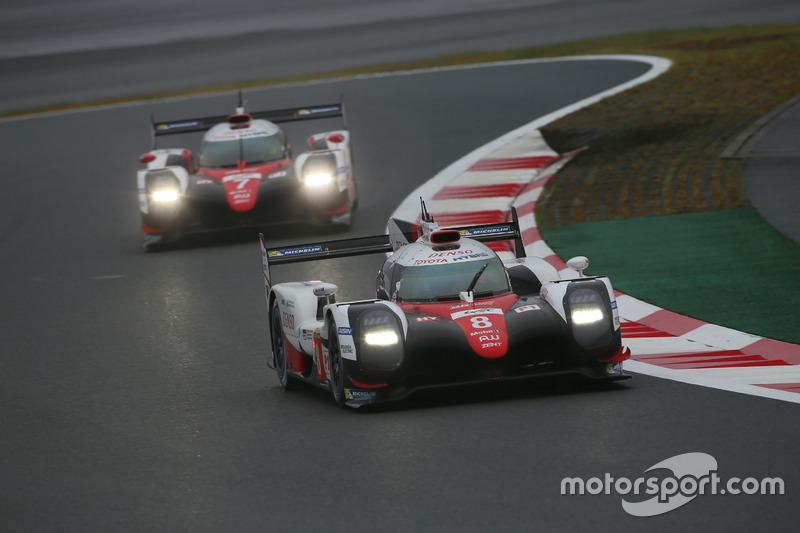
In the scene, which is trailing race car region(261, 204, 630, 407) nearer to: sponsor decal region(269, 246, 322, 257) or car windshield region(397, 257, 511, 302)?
car windshield region(397, 257, 511, 302)

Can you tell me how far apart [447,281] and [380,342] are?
3.27 ft

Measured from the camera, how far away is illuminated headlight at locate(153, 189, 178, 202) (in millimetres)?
16562

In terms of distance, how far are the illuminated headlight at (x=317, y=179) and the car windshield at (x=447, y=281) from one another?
7.39 meters

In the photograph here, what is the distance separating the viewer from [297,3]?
51812mm

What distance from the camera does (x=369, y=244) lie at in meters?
10.7

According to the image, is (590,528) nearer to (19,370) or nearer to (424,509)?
(424,509)

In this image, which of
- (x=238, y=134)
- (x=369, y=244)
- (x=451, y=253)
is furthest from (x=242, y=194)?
(x=451, y=253)

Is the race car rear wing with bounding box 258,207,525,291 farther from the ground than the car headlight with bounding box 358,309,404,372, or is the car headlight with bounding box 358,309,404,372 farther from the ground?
the race car rear wing with bounding box 258,207,525,291

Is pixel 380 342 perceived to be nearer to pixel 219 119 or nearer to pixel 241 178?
pixel 241 178

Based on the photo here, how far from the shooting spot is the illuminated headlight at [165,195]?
1656cm

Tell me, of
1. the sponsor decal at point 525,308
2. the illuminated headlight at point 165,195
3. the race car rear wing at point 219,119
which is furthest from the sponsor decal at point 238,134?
the sponsor decal at point 525,308

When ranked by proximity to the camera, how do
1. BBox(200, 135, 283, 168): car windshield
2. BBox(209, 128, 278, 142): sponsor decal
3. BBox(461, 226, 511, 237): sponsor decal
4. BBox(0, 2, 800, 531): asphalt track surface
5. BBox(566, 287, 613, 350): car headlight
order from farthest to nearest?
BBox(209, 128, 278, 142): sponsor decal, BBox(200, 135, 283, 168): car windshield, BBox(461, 226, 511, 237): sponsor decal, BBox(566, 287, 613, 350): car headlight, BBox(0, 2, 800, 531): asphalt track surface

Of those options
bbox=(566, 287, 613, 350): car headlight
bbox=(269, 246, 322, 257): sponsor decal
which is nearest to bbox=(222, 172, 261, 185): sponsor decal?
bbox=(269, 246, 322, 257): sponsor decal

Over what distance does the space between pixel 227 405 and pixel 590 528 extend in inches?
150
